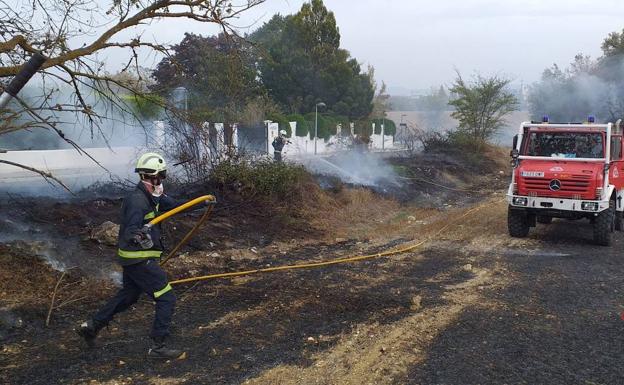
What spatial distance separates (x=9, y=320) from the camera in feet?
18.5

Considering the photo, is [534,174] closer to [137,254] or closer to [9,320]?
[137,254]

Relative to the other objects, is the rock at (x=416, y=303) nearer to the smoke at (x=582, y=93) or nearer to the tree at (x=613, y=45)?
the smoke at (x=582, y=93)

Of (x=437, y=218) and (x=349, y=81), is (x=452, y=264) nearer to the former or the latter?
(x=437, y=218)

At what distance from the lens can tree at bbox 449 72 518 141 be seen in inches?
1220

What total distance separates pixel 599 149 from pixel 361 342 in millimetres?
7553

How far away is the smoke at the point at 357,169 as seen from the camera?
17.3 meters

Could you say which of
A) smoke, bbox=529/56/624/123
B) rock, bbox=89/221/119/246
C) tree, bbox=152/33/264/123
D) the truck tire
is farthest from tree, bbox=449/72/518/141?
rock, bbox=89/221/119/246

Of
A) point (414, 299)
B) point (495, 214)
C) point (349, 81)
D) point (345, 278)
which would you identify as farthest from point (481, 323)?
point (349, 81)

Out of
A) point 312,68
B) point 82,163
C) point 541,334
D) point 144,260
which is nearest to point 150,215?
point 144,260

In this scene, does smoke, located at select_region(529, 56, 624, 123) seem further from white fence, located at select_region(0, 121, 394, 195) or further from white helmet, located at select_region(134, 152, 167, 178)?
white helmet, located at select_region(134, 152, 167, 178)

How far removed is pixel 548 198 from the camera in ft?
33.3

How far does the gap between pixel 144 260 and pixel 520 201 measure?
25.5 feet

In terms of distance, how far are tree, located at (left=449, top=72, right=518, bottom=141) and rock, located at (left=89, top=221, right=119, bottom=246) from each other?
84.1ft

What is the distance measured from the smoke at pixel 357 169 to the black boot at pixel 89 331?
1145 cm
